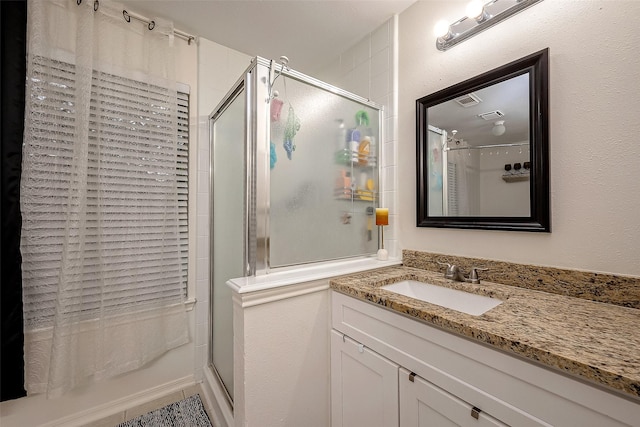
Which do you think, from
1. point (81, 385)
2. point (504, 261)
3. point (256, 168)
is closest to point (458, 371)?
point (504, 261)

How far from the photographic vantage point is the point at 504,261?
1.09 m

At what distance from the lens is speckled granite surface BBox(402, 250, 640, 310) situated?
31.9 inches

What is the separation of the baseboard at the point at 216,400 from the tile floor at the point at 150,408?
0.14 ft

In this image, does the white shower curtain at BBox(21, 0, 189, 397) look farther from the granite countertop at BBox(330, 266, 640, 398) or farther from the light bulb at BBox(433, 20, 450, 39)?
the light bulb at BBox(433, 20, 450, 39)

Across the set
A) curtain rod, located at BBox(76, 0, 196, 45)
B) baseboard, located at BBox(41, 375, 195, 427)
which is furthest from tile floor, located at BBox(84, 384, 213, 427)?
curtain rod, located at BBox(76, 0, 196, 45)

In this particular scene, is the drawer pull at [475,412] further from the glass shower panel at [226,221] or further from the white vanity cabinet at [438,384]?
the glass shower panel at [226,221]

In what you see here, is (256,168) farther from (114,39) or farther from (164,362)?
(164,362)

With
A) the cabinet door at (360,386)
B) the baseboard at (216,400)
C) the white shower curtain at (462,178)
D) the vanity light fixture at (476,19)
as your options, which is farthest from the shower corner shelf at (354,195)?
the baseboard at (216,400)

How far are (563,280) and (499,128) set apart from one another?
26.6 inches

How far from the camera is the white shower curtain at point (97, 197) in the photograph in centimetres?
121

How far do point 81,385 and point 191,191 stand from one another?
1244 millimetres

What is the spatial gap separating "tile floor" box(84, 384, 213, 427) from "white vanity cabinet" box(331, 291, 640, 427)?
1015mm

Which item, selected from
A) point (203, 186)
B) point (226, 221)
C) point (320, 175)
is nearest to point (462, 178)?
point (320, 175)

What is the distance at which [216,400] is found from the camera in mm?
1434
